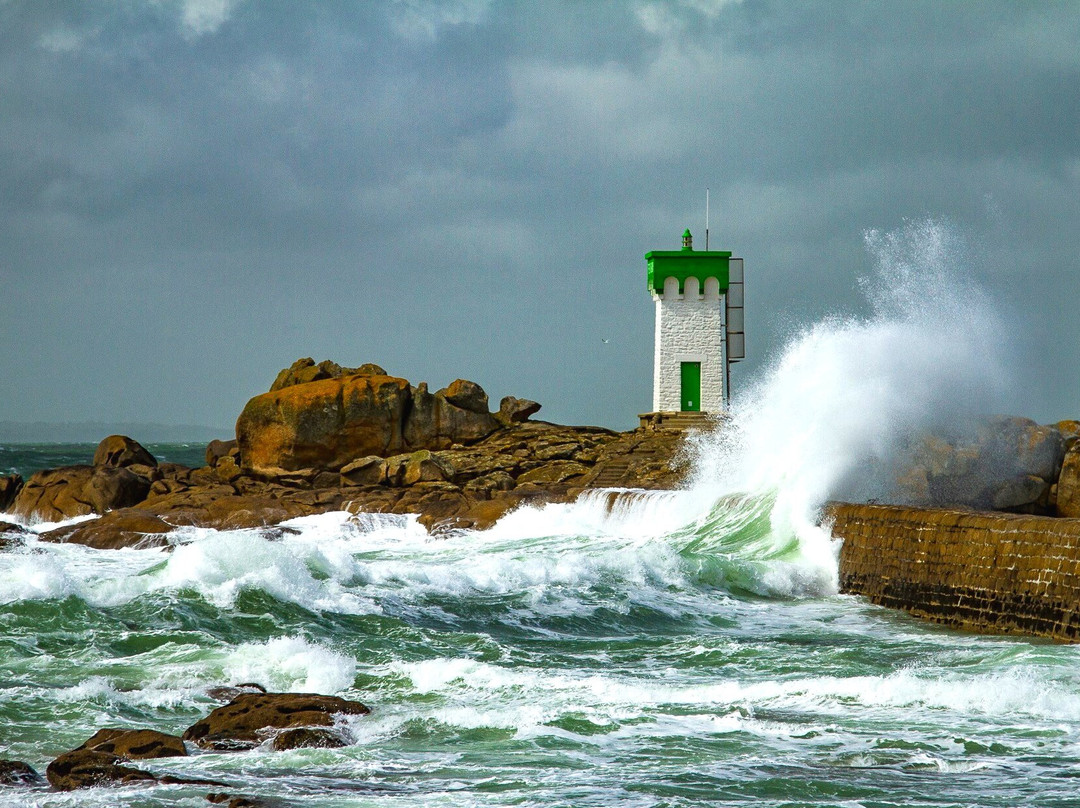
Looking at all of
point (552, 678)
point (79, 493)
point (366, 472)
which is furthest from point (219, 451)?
point (552, 678)

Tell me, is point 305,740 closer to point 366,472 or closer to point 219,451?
point 366,472

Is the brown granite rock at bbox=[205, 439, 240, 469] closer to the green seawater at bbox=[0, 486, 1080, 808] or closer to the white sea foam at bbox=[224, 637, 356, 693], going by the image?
the green seawater at bbox=[0, 486, 1080, 808]

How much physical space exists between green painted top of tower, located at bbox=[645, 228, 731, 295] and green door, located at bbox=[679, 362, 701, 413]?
4.63ft

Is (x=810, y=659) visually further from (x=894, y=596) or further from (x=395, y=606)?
(x=395, y=606)

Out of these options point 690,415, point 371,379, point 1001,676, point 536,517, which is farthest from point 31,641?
point 690,415

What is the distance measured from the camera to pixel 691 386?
22.1 meters

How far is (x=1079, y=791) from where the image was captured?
5.06m

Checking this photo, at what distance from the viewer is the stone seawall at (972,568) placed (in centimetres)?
881

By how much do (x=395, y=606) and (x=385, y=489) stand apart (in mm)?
8749

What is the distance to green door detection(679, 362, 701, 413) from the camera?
22.0 meters

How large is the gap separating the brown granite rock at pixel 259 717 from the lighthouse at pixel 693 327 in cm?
1582

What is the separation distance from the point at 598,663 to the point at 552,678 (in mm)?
931

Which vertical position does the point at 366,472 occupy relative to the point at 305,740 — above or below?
above

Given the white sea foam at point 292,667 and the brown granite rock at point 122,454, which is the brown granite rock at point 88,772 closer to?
the white sea foam at point 292,667
